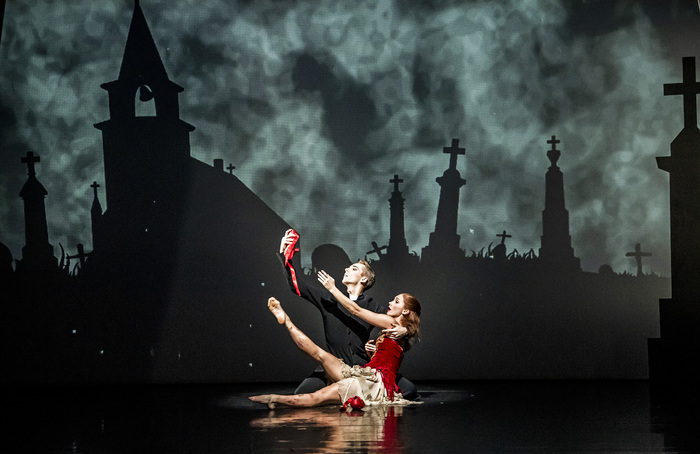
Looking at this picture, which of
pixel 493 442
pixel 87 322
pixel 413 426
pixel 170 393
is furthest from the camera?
pixel 87 322

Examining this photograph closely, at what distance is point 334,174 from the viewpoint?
23.2 feet

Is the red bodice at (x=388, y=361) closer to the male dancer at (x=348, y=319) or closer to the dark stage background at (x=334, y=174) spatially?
the male dancer at (x=348, y=319)

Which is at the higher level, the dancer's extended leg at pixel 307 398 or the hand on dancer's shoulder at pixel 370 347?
the hand on dancer's shoulder at pixel 370 347

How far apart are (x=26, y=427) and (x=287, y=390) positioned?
8.20 ft

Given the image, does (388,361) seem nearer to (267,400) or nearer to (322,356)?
(322,356)

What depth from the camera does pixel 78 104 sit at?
7070mm

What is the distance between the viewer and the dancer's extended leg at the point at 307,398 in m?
4.30

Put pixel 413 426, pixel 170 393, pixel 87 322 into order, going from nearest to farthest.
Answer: pixel 413 426
pixel 170 393
pixel 87 322

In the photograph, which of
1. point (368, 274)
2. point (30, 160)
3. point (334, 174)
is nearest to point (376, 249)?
point (334, 174)

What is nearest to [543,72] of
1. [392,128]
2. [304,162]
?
[392,128]

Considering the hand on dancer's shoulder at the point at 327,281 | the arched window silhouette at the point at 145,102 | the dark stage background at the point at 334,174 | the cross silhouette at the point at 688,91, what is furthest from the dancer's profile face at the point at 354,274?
the cross silhouette at the point at 688,91

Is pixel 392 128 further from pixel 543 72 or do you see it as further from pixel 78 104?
pixel 78 104

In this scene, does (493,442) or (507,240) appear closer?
(493,442)

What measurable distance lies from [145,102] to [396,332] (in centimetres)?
376
